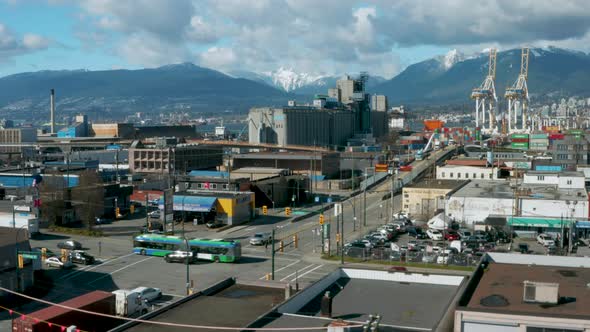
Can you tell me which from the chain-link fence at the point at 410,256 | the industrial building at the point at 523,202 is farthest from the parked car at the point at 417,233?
the chain-link fence at the point at 410,256

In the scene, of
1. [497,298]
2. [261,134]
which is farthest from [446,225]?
[261,134]

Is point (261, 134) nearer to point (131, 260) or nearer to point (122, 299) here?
point (131, 260)

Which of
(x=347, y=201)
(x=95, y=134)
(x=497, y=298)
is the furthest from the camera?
(x=95, y=134)

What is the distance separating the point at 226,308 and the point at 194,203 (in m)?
18.8

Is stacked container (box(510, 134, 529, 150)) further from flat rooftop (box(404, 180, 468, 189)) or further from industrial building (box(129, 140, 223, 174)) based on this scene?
industrial building (box(129, 140, 223, 174))

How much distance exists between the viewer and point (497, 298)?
27.0 ft

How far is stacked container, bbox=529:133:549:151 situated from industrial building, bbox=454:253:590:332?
61.4m

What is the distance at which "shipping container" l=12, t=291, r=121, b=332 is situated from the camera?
1091 centimetres

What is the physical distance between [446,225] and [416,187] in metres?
6.11

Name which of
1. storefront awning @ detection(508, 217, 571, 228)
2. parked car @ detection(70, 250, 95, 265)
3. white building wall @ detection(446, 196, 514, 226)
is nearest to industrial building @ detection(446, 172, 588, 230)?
white building wall @ detection(446, 196, 514, 226)

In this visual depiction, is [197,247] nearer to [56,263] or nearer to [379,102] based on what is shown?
[56,263]

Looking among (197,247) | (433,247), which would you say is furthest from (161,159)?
(433,247)

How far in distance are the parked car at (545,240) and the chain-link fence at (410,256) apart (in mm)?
4457

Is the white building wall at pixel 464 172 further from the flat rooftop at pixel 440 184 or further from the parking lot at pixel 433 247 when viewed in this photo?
the parking lot at pixel 433 247
